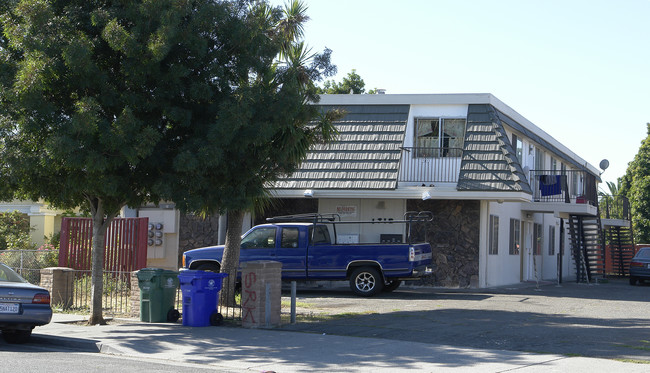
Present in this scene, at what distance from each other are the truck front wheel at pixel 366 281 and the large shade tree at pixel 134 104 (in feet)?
18.4

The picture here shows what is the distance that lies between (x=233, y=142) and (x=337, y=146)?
33.6 feet

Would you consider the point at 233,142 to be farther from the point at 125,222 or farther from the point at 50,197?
the point at 125,222

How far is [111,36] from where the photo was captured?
40.3 ft

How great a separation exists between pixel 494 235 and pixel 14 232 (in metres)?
18.7

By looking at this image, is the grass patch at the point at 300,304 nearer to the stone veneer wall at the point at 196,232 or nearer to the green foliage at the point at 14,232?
the stone veneer wall at the point at 196,232

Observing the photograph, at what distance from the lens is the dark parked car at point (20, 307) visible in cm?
1128

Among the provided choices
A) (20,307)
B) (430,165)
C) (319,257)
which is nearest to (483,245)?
(430,165)

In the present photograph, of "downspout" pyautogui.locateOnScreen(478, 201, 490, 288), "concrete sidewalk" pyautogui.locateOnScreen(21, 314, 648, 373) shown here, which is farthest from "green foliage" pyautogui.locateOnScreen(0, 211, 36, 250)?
"downspout" pyautogui.locateOnScreen(478, 201, 490, 288)

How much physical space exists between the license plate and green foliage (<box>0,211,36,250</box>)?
16.8 meters

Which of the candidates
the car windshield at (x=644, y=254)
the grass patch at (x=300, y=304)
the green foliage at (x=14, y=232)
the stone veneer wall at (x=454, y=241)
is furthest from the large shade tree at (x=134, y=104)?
the car windshield at (x=644, y=254)

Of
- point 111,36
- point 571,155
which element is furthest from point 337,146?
point 571,155

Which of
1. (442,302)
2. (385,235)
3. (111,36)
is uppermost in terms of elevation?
(111,36)

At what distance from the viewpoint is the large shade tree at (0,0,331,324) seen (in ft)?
40.3

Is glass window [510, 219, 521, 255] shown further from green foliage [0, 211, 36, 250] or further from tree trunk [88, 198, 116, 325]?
green foliage [0, 211, 36, 250]
